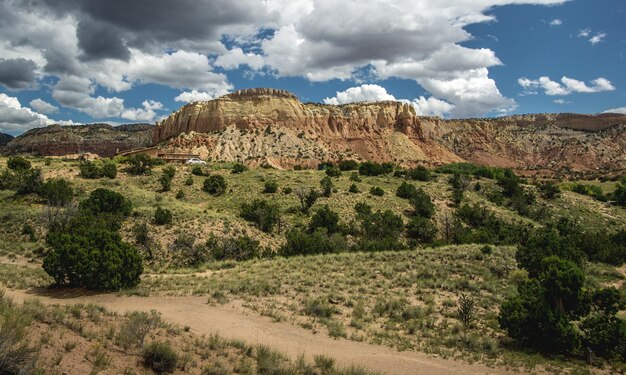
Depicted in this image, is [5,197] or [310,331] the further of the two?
[5,197]

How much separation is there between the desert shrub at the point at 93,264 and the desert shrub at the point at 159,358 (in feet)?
28.5

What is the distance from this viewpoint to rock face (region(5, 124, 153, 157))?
12938 centimetres

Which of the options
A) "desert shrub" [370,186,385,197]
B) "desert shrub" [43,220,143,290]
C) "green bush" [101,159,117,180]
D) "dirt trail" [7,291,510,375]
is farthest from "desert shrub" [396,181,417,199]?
"dirt trail" [7,291,510,375]

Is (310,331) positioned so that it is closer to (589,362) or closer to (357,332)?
(357,332)

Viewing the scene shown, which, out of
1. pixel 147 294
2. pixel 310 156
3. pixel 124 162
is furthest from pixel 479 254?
pixel 310 156

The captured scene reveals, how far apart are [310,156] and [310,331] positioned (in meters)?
85.8

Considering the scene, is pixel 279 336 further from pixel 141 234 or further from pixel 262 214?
pixel 262 214

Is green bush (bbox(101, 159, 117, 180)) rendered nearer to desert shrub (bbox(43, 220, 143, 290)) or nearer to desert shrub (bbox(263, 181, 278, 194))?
desert shrub (bbox(263, 181, 278, 194))

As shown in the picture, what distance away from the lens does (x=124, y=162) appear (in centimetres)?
5969

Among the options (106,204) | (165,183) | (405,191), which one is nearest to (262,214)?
(106,204)

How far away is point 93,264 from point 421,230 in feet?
99.1

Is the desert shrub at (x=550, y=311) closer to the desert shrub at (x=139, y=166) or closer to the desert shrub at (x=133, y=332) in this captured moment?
the desert shrub at (x=133, y=332)

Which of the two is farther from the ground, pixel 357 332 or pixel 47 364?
pixel 47 364

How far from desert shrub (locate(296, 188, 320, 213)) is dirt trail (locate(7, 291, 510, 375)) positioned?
28096 mm
